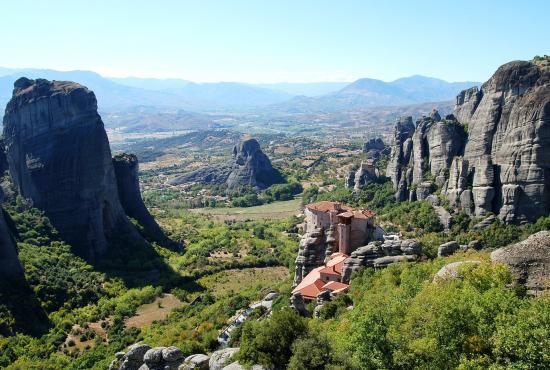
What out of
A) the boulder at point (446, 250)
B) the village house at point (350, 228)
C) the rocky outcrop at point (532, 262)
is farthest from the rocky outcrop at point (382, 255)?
the rocky outcrop at point (532, 262)

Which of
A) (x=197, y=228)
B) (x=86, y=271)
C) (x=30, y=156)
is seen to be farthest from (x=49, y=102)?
(x=197, y=228)

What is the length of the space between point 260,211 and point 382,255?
6907cm

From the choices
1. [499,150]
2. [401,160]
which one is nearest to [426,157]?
[401,160]

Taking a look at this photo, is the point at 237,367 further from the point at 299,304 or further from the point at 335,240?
the point at 335,240

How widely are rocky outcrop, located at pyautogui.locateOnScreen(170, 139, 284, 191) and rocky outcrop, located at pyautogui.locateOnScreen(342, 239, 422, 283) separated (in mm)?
87696

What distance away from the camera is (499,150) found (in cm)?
5406

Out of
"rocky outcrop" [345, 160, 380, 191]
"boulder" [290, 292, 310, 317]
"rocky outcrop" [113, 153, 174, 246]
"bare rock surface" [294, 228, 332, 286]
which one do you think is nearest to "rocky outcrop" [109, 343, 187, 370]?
"boulder" [290, 292, 310, 317]

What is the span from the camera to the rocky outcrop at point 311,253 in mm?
42438

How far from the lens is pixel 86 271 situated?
5388cm

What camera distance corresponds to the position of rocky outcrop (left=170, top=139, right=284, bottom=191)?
128m

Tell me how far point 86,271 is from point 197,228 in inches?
1290

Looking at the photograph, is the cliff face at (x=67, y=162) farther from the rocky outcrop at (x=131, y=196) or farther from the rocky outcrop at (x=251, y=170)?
the rocky outcrop at (x=251, y=170)

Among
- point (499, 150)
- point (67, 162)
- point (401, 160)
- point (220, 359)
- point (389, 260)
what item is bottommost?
point (220, 359)

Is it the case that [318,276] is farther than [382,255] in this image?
Yes
